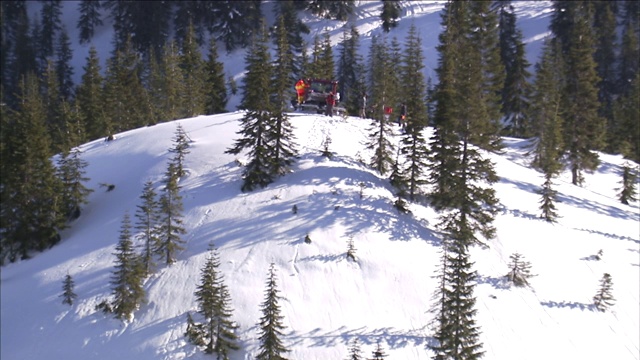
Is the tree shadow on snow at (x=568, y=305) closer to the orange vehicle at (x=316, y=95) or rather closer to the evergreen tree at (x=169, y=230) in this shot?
the evergreen tree at (x=169, y=230)

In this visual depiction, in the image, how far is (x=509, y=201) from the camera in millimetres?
28719

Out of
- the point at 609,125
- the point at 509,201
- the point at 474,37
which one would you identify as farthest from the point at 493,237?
the point at 609,125

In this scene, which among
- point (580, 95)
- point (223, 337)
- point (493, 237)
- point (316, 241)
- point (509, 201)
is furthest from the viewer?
point (580, 95)

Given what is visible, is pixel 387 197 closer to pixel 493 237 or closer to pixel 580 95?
pixel 493 237

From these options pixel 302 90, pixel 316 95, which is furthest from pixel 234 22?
pixel 316 95

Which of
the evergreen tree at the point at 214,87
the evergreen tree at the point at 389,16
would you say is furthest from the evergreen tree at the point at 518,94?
the evergreen tree at the point at 214,87

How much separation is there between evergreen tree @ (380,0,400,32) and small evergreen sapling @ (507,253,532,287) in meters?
65.5

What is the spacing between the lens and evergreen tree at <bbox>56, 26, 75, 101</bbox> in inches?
3086

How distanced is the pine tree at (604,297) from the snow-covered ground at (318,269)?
289 mm

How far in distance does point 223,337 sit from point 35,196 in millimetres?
13043

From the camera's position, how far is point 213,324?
17.7 metres

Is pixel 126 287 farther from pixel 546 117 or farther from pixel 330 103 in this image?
pixel 546 117

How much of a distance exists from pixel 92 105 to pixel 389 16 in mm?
50198

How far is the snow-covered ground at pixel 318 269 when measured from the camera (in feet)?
62.6
